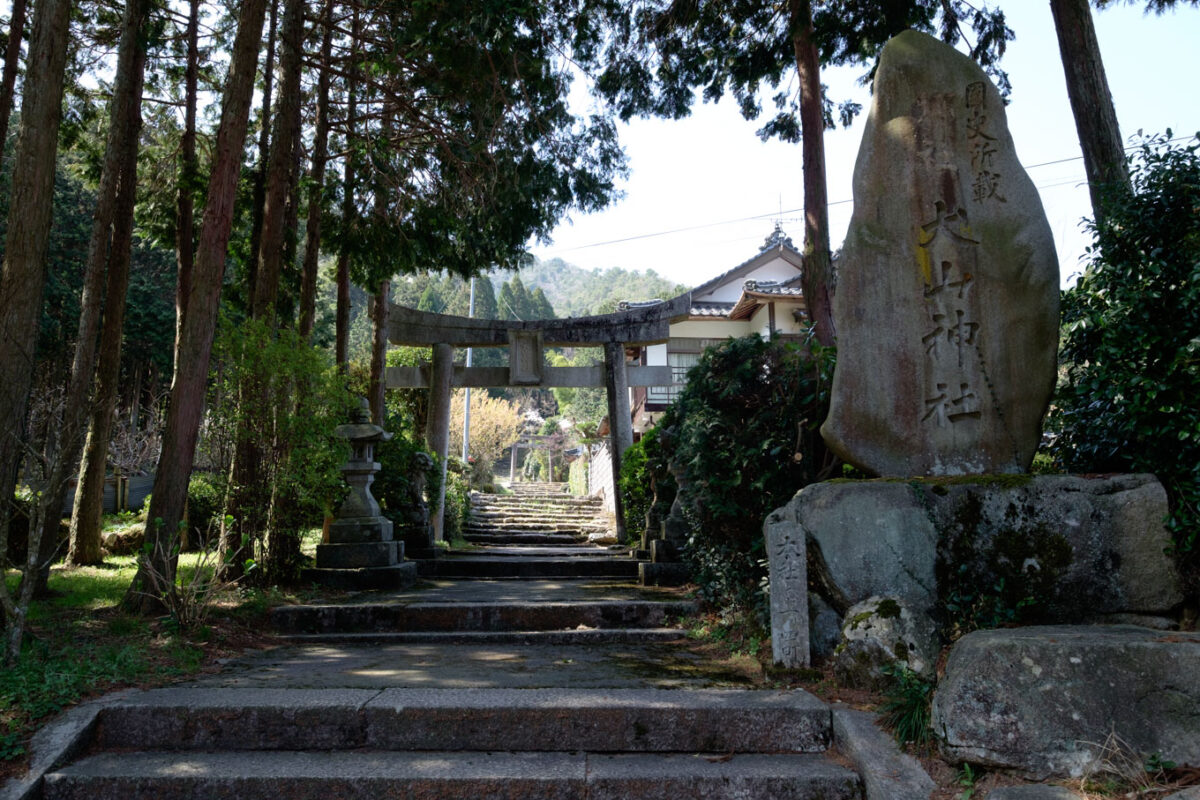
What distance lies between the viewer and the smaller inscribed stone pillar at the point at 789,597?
4605 millimetres

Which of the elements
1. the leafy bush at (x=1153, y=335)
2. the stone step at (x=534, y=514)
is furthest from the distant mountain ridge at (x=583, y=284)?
the leafy bush at (x=1153, y=335)

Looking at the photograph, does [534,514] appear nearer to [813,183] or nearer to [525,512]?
[525,512]

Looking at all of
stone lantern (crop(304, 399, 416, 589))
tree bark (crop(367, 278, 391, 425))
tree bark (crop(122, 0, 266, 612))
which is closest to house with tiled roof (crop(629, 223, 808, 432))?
tree bark (crop(367, 278, 391, 425))

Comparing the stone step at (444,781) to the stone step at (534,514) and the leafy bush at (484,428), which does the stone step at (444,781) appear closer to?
the stone step at (534,514)

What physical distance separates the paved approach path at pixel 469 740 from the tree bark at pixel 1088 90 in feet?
18.5

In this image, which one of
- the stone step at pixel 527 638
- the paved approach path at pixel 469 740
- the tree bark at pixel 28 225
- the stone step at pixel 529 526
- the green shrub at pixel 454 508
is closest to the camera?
the paved approach path at pixel 469 740

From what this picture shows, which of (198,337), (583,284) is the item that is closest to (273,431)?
(198,337)

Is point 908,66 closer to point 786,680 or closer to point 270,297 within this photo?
point 786,680

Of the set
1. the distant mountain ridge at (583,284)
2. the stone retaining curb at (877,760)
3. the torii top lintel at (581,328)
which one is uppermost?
the distant mountain ridge at (583,284)

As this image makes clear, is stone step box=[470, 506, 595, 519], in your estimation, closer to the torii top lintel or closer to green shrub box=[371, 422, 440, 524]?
the torii top lintel

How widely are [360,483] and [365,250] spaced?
3437 millimetres

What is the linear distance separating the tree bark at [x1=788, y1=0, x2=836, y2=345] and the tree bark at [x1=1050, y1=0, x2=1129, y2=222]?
244 centimetres

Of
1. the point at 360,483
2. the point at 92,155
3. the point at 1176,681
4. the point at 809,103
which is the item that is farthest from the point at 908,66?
the point at 92,155

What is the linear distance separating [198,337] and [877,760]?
5948mm
